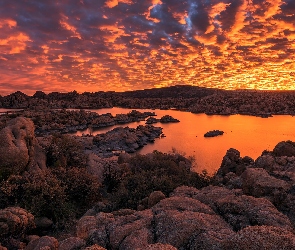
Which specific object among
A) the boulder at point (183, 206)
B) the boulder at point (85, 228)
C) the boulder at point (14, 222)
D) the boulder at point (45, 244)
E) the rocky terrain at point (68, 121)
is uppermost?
the boulder at point (183, 206)

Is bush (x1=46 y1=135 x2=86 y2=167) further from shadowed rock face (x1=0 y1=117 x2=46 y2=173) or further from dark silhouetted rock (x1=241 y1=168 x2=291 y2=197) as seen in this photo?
dark silhouetted rock (x1=241 y1=168 x2=291 y2=197)

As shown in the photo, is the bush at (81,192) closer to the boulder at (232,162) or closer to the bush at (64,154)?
the bush at (64,154)

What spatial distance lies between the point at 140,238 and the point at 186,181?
16.9 meters

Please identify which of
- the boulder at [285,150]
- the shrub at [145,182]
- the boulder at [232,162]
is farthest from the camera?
the boulder at [232,162]

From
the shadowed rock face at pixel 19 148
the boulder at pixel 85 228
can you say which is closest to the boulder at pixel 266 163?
the boulder at pixel 85 228

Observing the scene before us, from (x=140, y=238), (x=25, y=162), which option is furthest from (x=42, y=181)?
(x=140, y=238)

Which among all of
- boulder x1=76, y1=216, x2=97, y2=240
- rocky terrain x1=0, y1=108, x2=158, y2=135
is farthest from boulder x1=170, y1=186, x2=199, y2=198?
rocky terrain x1=0, y1=108, x2=158, y2=135

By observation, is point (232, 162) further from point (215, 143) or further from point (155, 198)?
point (215, 143)

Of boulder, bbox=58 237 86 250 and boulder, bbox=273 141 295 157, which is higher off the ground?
boulder, bbox=273 141 295 157

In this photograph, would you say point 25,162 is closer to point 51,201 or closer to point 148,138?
point 51,201

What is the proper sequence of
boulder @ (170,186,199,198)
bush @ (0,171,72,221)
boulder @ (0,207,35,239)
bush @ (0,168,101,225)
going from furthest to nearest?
bush @ (0,168,101,225), bush @ (0,171,72,221), boulder @ (170,186,199,198), boulder @ (0,207,35,239)

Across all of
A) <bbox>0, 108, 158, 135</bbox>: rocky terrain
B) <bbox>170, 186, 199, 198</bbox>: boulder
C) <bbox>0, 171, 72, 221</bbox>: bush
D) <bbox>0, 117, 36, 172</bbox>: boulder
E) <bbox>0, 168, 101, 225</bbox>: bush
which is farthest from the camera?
<bbox>0, 108, 158, 135</bbox>: rocky terrain

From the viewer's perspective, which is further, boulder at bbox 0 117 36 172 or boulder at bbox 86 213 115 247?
boulder at bbox 0 117 36 172

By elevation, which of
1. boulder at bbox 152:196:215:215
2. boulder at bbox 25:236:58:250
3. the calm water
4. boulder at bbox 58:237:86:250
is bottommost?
the calm water
